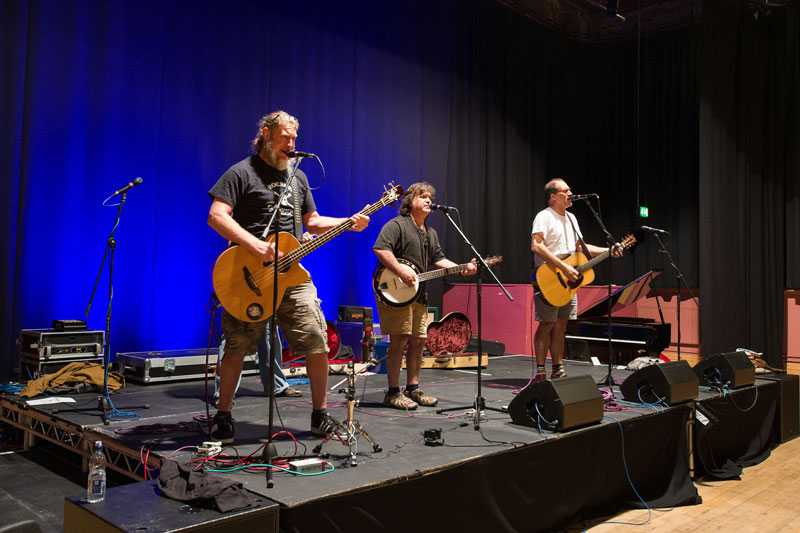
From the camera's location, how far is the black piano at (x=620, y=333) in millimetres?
8242

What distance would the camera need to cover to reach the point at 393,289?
488cm

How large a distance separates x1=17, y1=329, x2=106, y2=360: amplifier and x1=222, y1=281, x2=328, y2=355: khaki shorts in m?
3.00

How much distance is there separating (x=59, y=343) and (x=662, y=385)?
17.0ft

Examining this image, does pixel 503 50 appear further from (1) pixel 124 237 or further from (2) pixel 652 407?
(2) pixel 652 407

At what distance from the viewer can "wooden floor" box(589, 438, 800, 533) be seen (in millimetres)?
4121

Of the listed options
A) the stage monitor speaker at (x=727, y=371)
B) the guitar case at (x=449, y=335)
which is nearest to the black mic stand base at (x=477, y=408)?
the stage monitor speaker at (x=727, y=371)

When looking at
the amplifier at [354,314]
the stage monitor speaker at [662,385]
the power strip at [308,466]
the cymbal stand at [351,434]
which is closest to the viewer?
the power strip at [308,466]

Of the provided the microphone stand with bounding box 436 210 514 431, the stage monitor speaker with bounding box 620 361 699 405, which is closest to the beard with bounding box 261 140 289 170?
the microphone stand with bounding box 436 210 514 431

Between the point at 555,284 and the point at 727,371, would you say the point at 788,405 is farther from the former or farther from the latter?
the point at 555,284

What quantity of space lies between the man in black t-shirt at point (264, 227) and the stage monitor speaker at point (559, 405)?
1.34 meters

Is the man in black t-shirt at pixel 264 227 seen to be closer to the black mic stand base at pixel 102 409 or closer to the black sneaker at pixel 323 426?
the black sneaker at pixel 323 426

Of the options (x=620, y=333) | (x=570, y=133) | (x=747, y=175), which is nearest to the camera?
(x=620, y=333)

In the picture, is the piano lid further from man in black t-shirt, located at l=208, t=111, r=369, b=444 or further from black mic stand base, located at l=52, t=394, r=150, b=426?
black mic stand base, located at l=52, t=394, r=150, b=426

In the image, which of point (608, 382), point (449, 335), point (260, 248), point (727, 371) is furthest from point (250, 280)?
point (449, 335)
